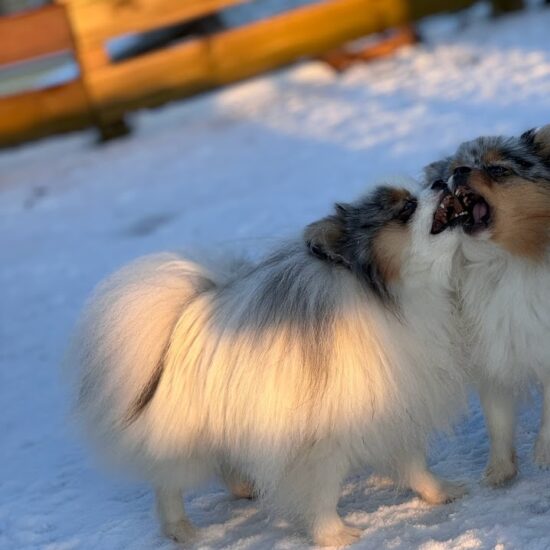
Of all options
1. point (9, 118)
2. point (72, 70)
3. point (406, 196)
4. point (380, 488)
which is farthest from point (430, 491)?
point (72, 70)

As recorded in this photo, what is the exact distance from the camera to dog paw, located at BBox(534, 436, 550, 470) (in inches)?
127

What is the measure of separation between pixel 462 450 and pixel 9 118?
5.88m

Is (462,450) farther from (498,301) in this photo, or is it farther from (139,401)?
(139,401)

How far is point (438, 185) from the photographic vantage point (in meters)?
2.98

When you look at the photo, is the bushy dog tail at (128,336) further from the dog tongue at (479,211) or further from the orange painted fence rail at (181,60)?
the orange painted fence rail at (181,60)

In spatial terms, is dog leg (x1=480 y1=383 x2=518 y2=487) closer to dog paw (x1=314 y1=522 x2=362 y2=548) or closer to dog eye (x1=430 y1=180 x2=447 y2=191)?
dog paw (x1=314 y1=522 x2=362 y2=548)

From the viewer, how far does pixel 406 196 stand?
300cm

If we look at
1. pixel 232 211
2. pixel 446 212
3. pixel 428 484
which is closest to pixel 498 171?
pixel 446 212

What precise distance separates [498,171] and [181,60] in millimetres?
5781

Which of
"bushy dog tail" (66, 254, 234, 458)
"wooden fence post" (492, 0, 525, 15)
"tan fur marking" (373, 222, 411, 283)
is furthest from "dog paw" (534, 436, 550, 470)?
"wooden fence post" (492, 0, 525, 15)

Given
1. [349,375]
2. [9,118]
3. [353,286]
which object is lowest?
[349,375]

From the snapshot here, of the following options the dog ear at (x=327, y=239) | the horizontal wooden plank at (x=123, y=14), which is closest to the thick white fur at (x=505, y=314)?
the dog ear at (x=327, y=239)

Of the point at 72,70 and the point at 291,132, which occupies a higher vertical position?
the point at 72,70

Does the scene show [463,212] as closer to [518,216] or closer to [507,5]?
[518,216]
